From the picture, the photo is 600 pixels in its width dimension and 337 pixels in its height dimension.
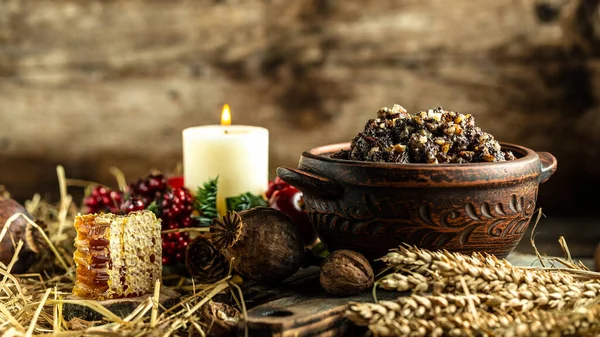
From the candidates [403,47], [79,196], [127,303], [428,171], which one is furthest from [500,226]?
[79,196]

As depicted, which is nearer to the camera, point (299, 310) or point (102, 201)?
point (299, 310)

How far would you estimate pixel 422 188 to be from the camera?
129cm

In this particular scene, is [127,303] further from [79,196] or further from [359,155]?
[79,196]

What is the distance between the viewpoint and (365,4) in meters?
2.69

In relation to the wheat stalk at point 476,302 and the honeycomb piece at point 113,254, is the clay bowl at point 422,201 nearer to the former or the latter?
the wheat stalk at point 476,302

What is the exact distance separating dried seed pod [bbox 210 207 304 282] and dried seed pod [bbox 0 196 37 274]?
57 cm

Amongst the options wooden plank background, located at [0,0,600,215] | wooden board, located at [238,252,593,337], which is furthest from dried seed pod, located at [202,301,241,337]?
wooden plank background, located at [0,0,600,215]

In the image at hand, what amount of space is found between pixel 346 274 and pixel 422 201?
191mm

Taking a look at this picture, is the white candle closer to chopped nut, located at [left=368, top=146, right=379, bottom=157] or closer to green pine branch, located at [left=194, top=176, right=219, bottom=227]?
green pine branch, located at [left=194, top=176, right=219, bottom=227]

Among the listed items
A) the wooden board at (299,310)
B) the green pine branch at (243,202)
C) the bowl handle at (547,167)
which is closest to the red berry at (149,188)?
the green pine branch at (243,202)

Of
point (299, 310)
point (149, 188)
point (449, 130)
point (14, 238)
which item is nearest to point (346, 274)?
point (299, 310)

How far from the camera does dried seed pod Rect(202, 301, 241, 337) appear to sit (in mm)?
1221

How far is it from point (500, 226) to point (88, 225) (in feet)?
2.58

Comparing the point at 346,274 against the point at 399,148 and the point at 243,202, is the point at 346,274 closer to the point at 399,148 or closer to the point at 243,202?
the point at 399,148
